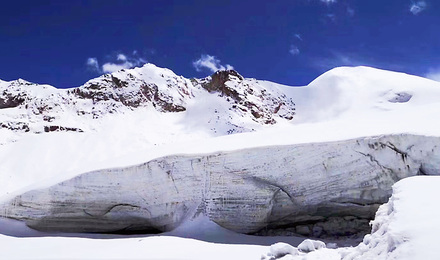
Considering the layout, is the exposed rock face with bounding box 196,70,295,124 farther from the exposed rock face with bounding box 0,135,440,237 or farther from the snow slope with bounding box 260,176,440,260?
the snow slope with bounding box 260,176,440,260

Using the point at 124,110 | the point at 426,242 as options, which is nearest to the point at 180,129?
the point at 124,110

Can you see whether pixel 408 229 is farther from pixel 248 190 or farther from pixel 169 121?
pixel 169 121

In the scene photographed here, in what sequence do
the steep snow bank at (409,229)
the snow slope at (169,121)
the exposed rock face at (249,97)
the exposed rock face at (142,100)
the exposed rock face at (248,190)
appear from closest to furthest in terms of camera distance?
the steep snow bank at (409,229) < the exposed rock face at (248,190) < the snow slope at (169,121) < the exposed rock face at (142,100) < the exposed rock face at (249,97)

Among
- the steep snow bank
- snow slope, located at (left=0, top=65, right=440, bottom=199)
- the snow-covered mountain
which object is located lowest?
the steep snow bank

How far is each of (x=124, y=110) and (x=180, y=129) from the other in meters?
7.25

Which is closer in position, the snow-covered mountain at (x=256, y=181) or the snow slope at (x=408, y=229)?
the snow slope at (x=408, y=229)

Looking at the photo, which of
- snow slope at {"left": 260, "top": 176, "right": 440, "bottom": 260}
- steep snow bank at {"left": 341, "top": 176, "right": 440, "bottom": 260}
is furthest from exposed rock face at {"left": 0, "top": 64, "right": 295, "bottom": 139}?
steep snow bank at {"left": 341, "top": 176, "right": 440, "bottom": 260}

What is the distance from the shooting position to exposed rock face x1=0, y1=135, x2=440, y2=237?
7.55m

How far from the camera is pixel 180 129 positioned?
4238cm

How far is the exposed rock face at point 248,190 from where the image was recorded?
24.8ft

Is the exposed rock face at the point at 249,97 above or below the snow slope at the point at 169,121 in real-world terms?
above

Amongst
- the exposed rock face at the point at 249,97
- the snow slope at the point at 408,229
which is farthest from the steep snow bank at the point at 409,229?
the exposed rock face at the point at 249,97

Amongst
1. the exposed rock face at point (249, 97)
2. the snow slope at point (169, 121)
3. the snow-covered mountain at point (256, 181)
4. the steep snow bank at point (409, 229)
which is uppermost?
the exposed rock face at point (249, 97)

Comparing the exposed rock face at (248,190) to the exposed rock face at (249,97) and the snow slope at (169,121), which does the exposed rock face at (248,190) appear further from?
the exposed rock face at (249,97)
